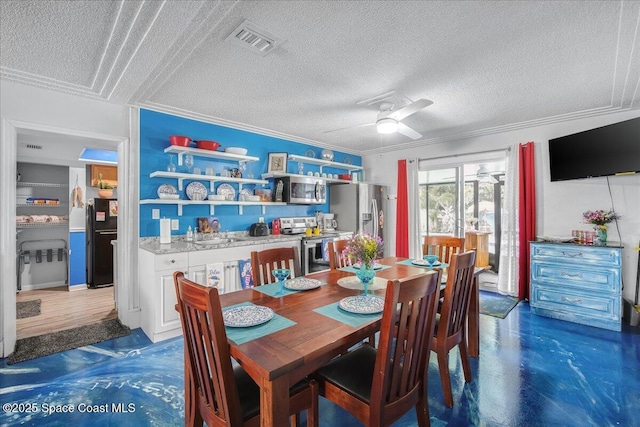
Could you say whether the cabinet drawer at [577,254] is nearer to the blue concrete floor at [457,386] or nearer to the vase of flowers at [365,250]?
the blue concrete floor at [457,386]

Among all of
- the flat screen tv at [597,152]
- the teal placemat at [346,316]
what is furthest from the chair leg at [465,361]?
the flat screen tv at [597,152]

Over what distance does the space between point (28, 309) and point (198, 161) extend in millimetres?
2991

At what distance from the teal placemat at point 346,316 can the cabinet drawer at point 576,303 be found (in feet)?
10.5

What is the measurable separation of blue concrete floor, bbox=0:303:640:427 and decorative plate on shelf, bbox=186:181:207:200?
1654 mm

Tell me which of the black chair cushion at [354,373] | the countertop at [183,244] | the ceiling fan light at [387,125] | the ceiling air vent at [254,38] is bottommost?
the black chair cushion at [354,373]

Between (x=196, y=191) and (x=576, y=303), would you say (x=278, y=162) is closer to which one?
(x=196, y=191)

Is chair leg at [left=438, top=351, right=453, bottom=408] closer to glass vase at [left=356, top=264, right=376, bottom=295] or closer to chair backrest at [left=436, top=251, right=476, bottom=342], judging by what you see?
chair backrest at [left=436, top=251, right=476, bottom=342]

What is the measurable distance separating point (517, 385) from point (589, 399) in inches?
16.5

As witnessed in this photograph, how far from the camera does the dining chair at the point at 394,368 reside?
123 cm

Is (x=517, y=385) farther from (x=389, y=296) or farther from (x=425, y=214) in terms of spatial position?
(x=425, y=214)

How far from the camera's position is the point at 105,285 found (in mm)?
5000

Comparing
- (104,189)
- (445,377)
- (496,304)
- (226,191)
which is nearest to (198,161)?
(226,191)

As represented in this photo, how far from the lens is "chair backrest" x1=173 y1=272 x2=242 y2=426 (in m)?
1.09

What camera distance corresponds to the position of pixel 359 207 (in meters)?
→ 5.04
